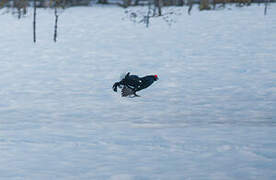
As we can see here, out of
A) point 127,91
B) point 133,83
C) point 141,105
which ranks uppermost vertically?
point 133,83

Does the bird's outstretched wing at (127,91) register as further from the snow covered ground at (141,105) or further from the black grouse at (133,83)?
the snow covered ground at (141,105)

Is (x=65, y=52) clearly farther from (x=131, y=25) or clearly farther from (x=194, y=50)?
(x=131, y=25)

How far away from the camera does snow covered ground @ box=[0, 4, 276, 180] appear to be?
5.47 metres

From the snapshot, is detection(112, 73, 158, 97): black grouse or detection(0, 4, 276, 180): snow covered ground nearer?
detection(0, 4, 276, 180): snow covered ground

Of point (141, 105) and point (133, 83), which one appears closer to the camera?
point (141, 105)

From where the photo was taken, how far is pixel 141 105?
32.8 ft

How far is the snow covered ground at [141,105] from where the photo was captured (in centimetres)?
547

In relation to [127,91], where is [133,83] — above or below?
above

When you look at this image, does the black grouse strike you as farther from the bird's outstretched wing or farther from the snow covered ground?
the snow covered ground

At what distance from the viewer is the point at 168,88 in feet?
39.1

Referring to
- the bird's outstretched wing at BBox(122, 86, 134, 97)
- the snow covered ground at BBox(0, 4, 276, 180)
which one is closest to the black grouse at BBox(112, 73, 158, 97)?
the bird's outstretched wing at BBox(122, 86, 134, 97)

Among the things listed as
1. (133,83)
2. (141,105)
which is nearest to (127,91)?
(133,83)

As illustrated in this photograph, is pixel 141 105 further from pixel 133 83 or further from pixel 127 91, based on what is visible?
pixel 133 83

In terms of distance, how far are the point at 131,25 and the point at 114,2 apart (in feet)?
56.3
